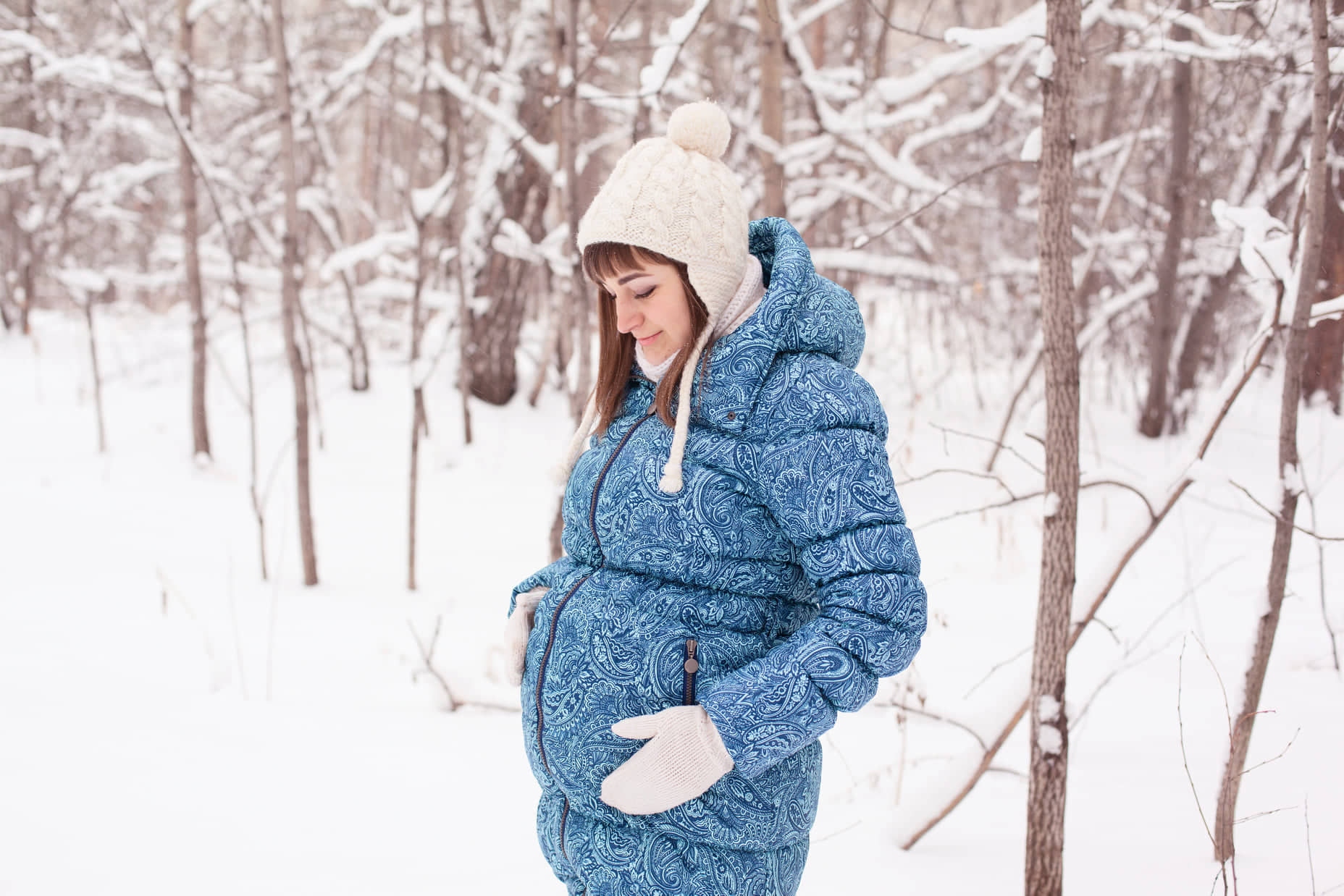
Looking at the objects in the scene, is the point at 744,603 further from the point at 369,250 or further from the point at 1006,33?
the point at 369,250

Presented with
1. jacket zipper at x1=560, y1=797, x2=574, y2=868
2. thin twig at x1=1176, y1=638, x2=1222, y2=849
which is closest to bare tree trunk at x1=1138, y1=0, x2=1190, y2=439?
thin twig at x1=1176, y1=638, x2=1222, y2=849

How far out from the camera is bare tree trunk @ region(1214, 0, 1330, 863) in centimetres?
182

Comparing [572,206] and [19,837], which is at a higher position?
[572,206]

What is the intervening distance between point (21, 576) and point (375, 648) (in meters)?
1.93

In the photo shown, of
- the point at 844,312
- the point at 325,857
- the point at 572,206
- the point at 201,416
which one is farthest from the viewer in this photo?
the point at 201,416

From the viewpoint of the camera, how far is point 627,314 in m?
1.40

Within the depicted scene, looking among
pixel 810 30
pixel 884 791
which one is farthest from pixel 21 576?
pixel 810 30

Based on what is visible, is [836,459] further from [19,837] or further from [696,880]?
[19,837]

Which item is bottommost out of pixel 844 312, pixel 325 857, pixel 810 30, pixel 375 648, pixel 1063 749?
pixel 375 648

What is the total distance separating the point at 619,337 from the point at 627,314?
10cm

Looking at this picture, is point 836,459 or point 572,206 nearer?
point 836,459

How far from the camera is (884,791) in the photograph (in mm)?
Result: 2682

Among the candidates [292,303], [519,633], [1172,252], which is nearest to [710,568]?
[519,633]

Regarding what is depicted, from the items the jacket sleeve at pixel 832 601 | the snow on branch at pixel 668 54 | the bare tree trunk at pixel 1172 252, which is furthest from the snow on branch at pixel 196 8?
the jacket sleeve at pixel 832 601
